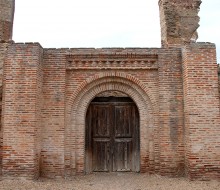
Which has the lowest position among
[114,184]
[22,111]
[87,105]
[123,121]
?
[114,184]

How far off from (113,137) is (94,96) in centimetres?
164

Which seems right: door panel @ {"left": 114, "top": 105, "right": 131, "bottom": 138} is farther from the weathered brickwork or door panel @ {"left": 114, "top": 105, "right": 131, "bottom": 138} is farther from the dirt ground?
the dirt ground

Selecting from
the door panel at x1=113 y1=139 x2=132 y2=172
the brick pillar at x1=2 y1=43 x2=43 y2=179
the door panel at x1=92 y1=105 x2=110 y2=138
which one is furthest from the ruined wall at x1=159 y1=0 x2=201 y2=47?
the brick pillar at x1=2 y1=43 x2=43 y2=179

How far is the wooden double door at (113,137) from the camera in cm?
1017

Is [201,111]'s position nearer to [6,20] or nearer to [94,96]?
[94,96]

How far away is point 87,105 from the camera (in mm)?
9578

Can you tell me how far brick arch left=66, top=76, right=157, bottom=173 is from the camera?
9.24 meters

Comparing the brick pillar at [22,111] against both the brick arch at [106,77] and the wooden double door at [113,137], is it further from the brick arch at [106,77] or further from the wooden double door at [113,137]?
the wooden double door at [113,137]

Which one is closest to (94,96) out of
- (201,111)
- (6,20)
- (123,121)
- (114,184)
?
(123,121)

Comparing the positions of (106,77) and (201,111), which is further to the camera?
(106,77)

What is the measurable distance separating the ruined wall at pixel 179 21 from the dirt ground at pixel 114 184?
Answer: 588 centimetres

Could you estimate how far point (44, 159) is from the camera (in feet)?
29.4

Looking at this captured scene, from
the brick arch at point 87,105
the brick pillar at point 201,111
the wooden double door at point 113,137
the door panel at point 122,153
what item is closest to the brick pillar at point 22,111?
the brick arch at point 87,105

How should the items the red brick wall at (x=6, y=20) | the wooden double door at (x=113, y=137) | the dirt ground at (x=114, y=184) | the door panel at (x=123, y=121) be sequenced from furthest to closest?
the red brick wall at (x=6, y=20)
the door panel at (x=123, y=121)
the wooden double door at (x=113, y=137)
the dirt ground at (x=114, y=184)
